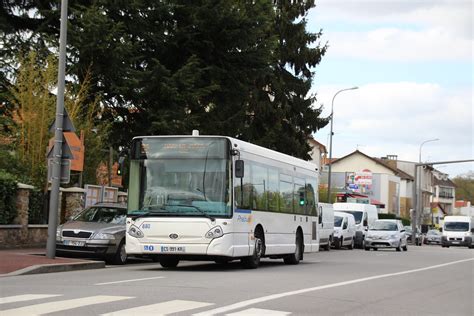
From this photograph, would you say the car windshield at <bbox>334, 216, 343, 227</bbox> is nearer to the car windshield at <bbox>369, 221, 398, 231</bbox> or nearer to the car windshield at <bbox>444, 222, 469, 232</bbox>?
the car windshield at <bbox>369, 221, 398, 231</bbox>

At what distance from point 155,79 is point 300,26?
66.2ft

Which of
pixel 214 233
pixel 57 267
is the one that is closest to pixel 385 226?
pixel 214 233

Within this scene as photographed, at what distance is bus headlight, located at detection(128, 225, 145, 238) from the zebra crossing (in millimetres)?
6423

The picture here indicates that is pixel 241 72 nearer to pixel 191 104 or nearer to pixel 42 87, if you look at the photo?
pixel 191 104

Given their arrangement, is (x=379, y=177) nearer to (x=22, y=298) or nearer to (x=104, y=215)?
(x=104, y=215)

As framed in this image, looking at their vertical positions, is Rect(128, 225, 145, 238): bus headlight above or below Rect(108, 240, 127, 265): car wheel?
above

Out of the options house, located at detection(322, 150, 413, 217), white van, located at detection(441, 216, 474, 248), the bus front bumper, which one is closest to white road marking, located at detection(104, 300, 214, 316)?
the bus front bumper

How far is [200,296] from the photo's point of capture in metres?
11.9

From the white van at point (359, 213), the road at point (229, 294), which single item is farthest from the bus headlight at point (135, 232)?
the white van at point (359, 213)

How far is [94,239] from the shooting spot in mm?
20188

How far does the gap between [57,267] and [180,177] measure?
3.33 metres

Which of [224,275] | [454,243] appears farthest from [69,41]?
[454,243]

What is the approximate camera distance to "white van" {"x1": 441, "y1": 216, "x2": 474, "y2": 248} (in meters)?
58.1

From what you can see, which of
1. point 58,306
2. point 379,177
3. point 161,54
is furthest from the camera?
point 379,177
